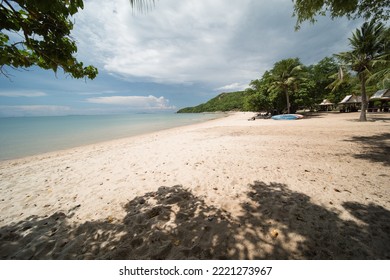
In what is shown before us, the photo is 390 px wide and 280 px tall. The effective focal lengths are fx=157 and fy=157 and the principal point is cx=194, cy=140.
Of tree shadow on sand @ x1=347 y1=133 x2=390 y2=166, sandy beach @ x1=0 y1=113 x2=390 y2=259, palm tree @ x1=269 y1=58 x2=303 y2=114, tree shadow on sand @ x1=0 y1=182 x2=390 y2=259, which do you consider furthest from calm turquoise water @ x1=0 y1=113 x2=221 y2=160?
palm tree @ x1=269 y1=58 x2=303 y2=114

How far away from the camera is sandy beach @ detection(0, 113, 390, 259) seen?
2605mm

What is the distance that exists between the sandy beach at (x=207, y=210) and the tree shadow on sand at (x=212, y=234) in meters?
0.02

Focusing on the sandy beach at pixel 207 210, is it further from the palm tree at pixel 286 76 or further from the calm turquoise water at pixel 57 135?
the palm tree at pixel 286 76

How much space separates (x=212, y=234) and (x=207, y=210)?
752 mm

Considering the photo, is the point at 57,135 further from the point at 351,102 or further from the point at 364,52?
the point at 351,102

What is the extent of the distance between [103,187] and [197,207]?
10.9ft

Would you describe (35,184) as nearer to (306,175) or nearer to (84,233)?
(84,233)

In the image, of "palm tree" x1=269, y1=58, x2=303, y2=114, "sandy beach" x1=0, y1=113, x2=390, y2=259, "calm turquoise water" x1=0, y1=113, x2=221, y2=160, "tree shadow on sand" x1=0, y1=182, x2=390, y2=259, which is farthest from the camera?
"palm tree" x1=269, y1=58, x2=303, y2=114

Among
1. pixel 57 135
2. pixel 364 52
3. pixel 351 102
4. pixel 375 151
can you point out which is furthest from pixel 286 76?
pixel 57 135

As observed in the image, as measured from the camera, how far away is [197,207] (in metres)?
3.76

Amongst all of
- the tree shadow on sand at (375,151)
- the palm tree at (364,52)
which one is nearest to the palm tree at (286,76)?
the palm tree at (364,52)

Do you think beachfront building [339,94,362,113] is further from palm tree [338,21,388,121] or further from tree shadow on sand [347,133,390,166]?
tree shadow on sand [347,133,390,166]

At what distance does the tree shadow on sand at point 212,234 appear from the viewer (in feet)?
8.20

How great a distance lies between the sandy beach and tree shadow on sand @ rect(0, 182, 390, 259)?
17 mm
